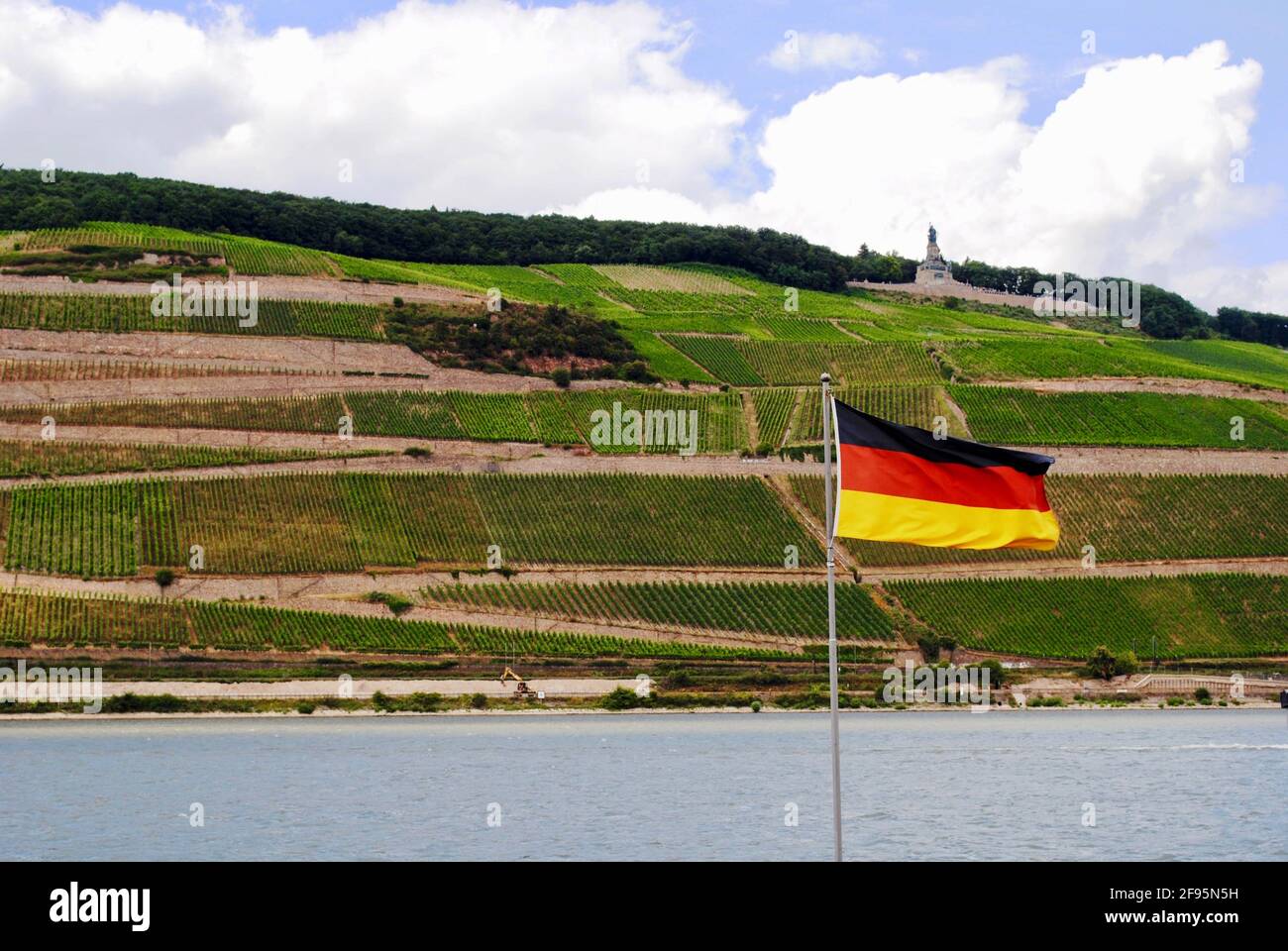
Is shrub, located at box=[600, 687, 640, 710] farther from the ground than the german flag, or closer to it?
closer to it

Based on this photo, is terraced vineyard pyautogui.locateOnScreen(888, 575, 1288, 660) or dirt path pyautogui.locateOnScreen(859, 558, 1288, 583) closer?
terraced vineyard pyautogui.locateOnScreen(888, 575, 1288, 660)

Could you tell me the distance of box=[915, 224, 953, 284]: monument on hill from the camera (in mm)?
187125

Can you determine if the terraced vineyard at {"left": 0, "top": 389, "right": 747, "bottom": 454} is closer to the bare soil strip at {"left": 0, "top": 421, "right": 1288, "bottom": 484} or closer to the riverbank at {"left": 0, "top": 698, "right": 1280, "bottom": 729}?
the bare soil strip at {"left": 0, "top": 421, "right": 1288, "bottom": 484}

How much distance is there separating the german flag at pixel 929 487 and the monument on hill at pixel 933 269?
170795 mm

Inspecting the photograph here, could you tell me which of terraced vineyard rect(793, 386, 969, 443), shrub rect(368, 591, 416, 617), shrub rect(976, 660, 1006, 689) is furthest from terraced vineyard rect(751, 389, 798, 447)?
shrub rect(368, 591, 416, 617)

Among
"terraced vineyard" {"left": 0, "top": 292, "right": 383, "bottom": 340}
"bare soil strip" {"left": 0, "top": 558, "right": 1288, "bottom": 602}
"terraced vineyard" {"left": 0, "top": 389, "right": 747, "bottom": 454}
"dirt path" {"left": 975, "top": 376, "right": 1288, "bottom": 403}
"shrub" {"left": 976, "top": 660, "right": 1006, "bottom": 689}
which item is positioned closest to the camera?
"bare soil strip" {"left": 0, "top": 558, "right": 1288, "bottom": 602}

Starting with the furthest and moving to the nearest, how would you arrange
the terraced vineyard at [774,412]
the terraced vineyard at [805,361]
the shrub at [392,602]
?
the terraced vineyard at [805,361] → the terraced vineyard at [774,412] → the shrub at [392,602]

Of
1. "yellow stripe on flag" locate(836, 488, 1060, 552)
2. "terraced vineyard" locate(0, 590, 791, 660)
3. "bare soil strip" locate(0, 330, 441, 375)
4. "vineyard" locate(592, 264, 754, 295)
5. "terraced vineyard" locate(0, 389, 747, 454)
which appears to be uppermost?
"vineyard" locate(592, 264, 754, 295)

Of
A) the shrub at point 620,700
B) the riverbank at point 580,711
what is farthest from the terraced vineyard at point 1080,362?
the shrub at point 620,700

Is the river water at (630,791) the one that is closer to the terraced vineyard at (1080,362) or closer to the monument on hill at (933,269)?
the terraced vineyard at (1080,362)

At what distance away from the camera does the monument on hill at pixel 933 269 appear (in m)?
187

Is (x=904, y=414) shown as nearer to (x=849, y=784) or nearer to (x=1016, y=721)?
(x=1016, y=721)

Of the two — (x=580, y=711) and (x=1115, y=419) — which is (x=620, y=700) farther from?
(x=1115, y=419)

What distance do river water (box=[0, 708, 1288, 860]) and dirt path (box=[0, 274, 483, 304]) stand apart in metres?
50.9
